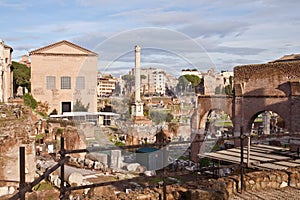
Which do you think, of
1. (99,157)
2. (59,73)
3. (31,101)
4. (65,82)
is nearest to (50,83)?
(59,73)

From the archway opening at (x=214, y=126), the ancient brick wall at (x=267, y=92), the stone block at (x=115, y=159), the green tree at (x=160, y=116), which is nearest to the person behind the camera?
the ancient brick wall at (x=267, y=92)

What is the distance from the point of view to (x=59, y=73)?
41.0 metres

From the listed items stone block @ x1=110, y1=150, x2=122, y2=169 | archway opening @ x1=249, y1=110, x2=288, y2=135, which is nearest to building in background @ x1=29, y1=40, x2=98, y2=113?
archway opening @ x1=249, y1=110, x2=288, y2=135

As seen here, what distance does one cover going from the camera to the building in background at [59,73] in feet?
131

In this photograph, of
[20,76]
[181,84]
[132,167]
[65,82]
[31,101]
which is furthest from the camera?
[20,76]

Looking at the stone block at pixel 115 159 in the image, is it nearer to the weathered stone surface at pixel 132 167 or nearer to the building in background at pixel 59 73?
the weathered stone surface at pixel 132 167

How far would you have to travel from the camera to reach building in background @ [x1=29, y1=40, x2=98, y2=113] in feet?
131

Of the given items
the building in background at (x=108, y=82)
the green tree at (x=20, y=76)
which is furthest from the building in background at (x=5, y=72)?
the green tree at (x=20, y=76)

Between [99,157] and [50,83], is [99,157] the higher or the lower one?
the lower one

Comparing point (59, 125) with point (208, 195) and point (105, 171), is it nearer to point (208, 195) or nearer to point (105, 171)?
point (105, 171)

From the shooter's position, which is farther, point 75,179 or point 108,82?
point 108,82

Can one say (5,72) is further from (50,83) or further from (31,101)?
(50,83)

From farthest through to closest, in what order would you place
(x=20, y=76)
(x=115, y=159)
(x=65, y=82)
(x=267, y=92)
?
(x=20, y=76) → (x=65, y=82) → (x=115, y=159) → (x=267, y=92)

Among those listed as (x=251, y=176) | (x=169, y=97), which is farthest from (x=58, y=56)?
(x=251, y=176)
